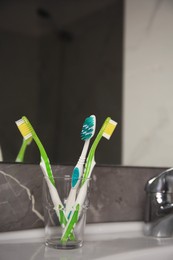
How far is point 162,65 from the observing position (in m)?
1.14

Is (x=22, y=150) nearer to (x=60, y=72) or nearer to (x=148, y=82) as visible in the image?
(x=60, y=72)

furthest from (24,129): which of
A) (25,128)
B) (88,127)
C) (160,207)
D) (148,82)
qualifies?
(148,82)

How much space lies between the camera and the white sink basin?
2.08 ft

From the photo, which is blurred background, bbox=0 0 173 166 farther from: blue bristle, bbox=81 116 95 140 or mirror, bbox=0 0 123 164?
blue bristle, bbox=81 116 95 140

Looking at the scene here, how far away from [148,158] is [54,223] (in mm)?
447

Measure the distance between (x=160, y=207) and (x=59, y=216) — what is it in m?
0.29

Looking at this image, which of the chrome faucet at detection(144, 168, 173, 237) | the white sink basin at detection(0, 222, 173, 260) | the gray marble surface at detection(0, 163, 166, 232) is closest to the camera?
the white sink basin at detection(0, 222, 173, 260)

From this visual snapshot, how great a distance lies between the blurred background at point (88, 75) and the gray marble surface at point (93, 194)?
4cm

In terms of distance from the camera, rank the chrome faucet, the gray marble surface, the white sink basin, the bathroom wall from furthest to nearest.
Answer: the bathroom wall → the chrome faucet → the gray marble surface → the white sink basin

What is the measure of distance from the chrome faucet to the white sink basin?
0.03m

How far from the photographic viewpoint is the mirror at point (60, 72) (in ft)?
2.69

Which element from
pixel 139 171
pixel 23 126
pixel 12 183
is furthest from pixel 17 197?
pixel 139 171

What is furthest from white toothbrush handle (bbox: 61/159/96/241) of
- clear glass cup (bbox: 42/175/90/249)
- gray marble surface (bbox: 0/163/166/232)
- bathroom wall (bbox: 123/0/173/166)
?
bathroom wall (bbox: 123/0/173/166)

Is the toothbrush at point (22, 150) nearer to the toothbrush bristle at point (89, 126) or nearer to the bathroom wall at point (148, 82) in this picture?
the toothbrush bristle at point (89, 126)
